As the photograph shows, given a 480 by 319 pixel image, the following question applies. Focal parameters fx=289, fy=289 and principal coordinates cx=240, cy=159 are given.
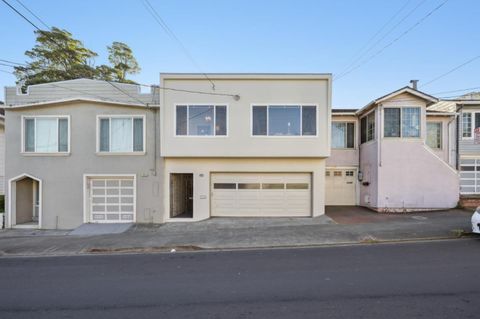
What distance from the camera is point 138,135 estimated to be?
14.2 metres

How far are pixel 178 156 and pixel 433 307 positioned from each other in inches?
450

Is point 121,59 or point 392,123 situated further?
point 121,59

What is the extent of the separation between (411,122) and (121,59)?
3073cm

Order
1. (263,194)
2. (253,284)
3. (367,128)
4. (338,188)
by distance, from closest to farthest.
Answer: (253,284) < (263,194) < (367,128) < (338,188)

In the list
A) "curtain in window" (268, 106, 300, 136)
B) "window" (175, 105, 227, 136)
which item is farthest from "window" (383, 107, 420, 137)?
"window" (175, 105, 227, 136)

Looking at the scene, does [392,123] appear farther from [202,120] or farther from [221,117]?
[202,120]

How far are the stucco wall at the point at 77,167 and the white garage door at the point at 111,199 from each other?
1.56 ft

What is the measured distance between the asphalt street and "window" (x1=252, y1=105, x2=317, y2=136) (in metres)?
6.75

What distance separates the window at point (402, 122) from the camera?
50.4 ft

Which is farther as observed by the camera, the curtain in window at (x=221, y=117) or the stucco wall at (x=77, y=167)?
the curtain in window at (x=221, y=117)

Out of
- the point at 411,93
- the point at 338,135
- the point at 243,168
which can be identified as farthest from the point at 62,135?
the point at 411,93

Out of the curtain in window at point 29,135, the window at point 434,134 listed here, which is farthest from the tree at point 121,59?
the window at point 434,134

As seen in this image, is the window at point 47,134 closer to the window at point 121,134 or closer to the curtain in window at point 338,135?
the window at point 121,134

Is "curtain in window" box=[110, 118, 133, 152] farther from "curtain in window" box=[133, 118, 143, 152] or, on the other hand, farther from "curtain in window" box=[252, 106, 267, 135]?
"curtain in window" box=[252, 106, 267, 135]
